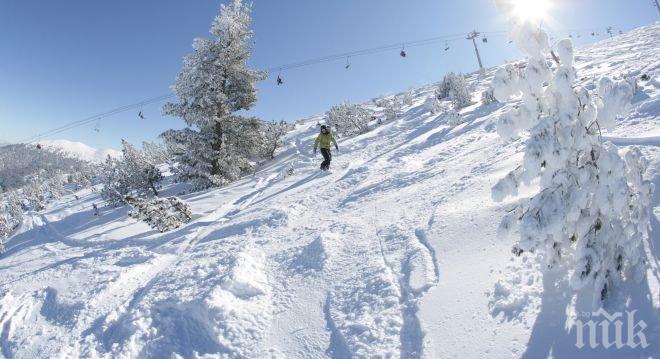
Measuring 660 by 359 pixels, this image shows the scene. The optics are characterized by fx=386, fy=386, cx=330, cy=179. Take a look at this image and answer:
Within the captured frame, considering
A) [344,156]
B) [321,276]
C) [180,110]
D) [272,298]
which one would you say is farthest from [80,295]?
[180,110]

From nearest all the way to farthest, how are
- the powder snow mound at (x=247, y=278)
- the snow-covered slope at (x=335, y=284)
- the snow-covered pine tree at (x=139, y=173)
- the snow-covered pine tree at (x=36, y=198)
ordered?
the snow-covered slope at (x=335, y=284) < the powder snow mound at (x=247, y=278) < the snow-covered pine tree at (x=139, y=173) < the snow-covered pine tree at (x=36, y=198)

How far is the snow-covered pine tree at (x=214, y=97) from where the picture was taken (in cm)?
1798

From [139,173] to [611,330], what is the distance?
824 inches

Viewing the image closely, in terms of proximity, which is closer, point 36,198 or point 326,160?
point 326,160

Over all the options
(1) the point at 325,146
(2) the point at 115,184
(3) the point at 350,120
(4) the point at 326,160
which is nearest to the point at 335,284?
(4) the point at 326,160

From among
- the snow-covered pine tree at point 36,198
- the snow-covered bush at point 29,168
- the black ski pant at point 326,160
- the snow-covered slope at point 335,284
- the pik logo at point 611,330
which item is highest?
the snow-covered bush at point 29,168

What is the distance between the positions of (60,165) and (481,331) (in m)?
204

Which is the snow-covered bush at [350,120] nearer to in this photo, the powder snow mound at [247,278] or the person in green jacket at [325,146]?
Answer: the person in green jacket at [325,146]

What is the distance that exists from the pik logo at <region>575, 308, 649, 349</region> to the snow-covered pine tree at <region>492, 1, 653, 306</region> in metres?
0.15

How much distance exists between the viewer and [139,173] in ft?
65.8

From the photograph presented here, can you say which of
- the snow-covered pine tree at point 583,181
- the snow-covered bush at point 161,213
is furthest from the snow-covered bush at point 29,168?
the snow-covered pine tree at point 583,181

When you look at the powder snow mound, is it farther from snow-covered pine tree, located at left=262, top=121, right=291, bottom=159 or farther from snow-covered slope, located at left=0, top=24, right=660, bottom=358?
snow-covered pine tree, located at left=262, top=121, right=291, bottom=159

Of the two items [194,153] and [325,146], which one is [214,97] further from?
[325,146]

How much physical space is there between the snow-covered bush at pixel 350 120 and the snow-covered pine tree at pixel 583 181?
1917cm
